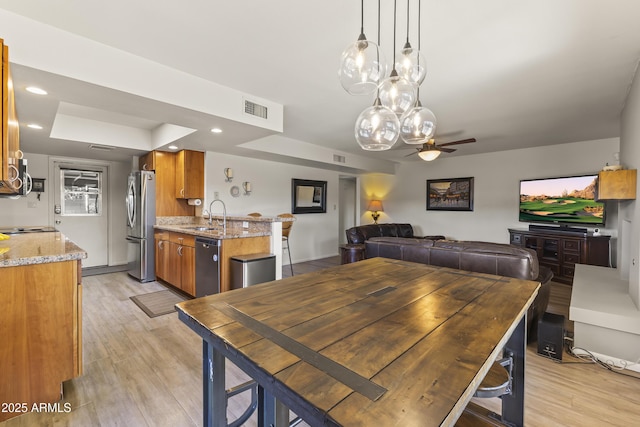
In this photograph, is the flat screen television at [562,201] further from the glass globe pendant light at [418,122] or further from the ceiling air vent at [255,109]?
the ceiling air vent at [255,109]

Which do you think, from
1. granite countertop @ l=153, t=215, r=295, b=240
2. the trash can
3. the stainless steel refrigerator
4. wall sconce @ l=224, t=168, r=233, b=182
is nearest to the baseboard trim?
the stainless steel refrigerator

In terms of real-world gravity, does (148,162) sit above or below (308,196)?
above

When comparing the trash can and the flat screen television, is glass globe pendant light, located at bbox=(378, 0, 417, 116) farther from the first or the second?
the flat screen television

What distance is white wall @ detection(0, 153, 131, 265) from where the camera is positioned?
184 inches

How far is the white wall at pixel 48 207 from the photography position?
468 cm

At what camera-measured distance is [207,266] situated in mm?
3264

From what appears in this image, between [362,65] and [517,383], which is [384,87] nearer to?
[362,65]

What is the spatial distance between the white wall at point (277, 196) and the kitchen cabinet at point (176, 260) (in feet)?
2.75

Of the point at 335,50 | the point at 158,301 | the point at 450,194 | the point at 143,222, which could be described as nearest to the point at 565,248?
the point at 450,194

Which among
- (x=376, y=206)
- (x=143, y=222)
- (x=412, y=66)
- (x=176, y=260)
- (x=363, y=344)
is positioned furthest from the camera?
(x=376, y=206)

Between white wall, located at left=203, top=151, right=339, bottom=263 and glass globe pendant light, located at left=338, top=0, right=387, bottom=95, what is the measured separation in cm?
369

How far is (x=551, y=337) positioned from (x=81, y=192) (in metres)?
7.28

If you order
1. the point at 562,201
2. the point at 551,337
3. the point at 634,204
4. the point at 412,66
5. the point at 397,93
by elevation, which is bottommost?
the point at 551,337

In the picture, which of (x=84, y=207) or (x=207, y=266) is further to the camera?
(x=84, y=207)
